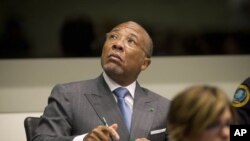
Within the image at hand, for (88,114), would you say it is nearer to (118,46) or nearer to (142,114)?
(142,114)

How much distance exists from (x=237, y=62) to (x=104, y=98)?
1.30 metres

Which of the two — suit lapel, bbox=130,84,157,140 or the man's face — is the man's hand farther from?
the man's face

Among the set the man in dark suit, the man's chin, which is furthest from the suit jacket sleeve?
the man's chin

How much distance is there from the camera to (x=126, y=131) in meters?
1.98

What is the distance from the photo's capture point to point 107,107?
6.64ft

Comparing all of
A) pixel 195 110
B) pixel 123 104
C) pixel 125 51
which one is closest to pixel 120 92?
pixel 123 104

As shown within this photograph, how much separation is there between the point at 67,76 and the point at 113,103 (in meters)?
0.87

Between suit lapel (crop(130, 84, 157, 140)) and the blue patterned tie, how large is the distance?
3 centimetres

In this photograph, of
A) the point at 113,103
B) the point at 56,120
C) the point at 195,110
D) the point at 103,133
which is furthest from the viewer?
the point at 113,103

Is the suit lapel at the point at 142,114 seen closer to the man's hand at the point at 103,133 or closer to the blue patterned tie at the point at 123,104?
the blue patterned tie at the point at 123,104

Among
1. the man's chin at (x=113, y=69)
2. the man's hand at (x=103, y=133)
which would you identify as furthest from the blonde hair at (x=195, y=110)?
the man's chin at (x=113, y=69)

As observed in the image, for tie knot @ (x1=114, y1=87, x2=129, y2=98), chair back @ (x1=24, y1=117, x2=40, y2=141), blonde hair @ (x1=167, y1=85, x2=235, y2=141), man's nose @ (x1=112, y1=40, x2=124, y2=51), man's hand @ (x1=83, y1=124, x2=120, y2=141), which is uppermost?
man's nose @ (x1=112, y1=40, x2=124, y2=51)

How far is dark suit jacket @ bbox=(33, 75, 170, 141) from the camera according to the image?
6.35ft

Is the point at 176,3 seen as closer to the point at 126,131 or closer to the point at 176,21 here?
the point at 176,21
